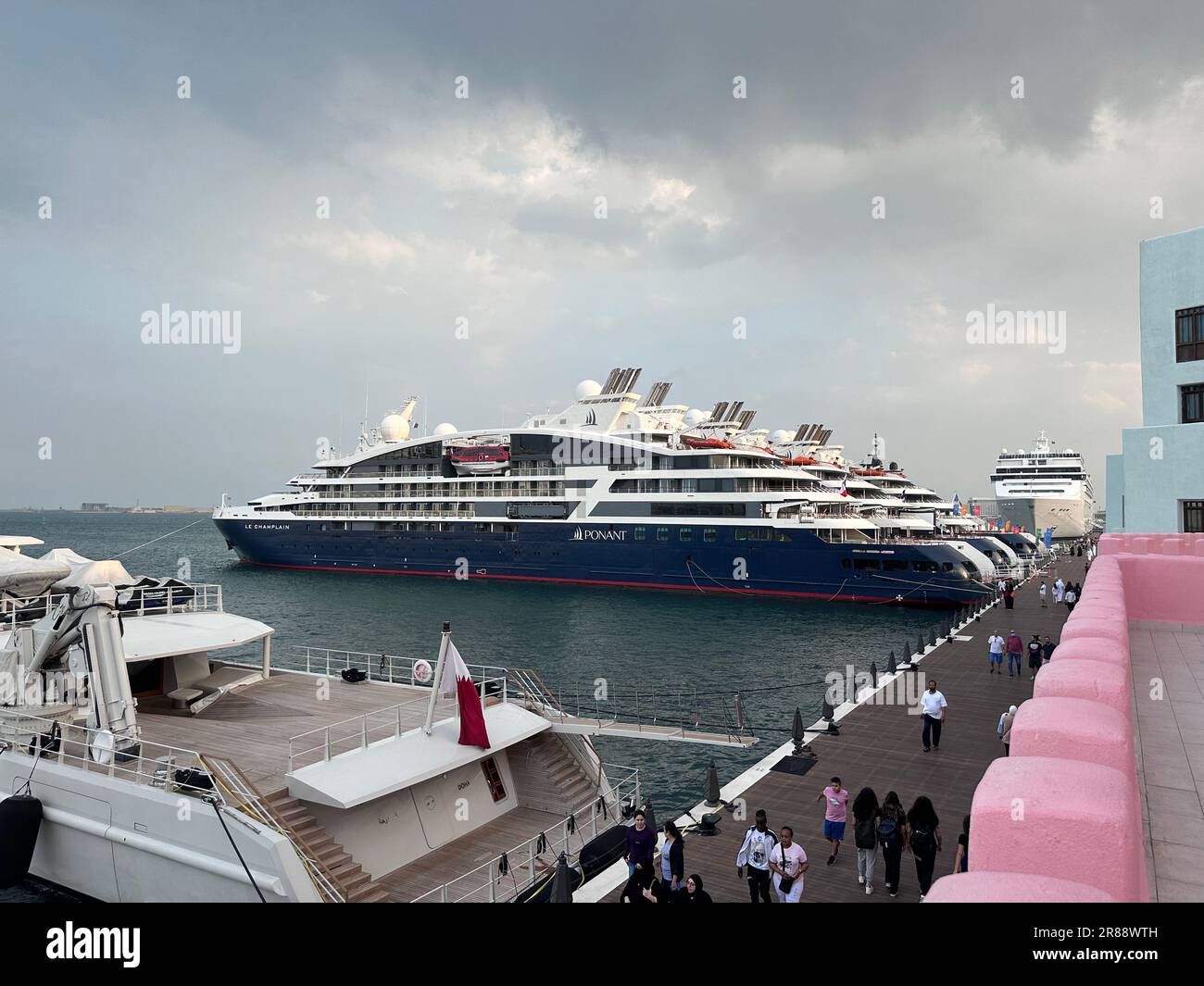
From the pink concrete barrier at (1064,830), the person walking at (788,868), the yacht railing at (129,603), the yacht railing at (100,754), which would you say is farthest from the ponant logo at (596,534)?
the pink concrete barrier at (1064,830)

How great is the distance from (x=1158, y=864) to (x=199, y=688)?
51.3 feet

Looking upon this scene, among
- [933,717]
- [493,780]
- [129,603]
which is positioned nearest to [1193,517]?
[933,717]

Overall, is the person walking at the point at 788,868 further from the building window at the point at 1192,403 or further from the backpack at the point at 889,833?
the building window at the point at 1192,403

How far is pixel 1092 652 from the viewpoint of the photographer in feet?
24.6

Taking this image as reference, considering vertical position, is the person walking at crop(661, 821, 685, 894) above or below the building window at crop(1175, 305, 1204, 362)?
below

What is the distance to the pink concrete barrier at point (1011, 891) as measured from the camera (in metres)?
3.64

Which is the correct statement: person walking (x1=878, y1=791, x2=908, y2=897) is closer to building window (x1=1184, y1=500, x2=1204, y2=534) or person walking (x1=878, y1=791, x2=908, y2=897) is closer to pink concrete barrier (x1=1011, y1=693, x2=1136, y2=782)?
pink concrete barrier (x1=1011, y1=693, x2=1136, y2=782)

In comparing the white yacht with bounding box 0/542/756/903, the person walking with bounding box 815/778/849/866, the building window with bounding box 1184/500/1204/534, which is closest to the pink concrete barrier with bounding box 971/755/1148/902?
the white yacht with bounding box 0/542/756/903

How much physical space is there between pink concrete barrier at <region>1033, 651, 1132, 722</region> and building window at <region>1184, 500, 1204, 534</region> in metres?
19.6

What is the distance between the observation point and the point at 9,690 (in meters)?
13.4

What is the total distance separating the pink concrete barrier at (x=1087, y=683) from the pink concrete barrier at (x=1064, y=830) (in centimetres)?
182

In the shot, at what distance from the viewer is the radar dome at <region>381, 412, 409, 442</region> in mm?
71125
